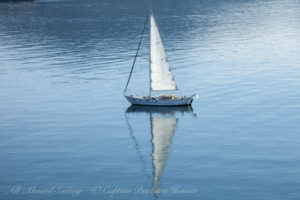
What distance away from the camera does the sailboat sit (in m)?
73.6

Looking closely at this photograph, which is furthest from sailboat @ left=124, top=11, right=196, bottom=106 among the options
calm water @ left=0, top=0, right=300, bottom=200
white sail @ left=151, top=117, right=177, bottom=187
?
white sail @ left=151, top=117, right=177, bottom=187

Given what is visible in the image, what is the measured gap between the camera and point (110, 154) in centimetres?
5622

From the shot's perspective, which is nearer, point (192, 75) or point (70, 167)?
point (70, 167)

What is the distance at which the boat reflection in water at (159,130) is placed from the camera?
169 feet

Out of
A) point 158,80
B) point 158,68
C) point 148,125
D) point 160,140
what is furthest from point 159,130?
point 158,68

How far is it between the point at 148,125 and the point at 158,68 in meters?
12.2

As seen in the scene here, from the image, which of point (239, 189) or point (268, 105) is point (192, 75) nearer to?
point (268, 105)

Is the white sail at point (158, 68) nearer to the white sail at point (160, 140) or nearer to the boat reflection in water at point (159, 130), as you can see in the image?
the boat reflection in water at point (159, 130)

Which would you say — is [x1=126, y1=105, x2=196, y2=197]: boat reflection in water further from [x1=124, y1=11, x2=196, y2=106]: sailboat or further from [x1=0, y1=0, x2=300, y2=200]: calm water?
[x1=124, y1=11, x2=196, y2=106]: sailboat

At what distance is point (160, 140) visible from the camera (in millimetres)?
60875

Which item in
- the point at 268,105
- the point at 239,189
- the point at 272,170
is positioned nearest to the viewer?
the point at 239,189

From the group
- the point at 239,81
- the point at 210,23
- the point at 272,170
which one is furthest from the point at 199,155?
the point at 210,23

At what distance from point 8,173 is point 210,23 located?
13120 centimetres

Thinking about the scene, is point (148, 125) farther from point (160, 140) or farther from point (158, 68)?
point (158, 68)
